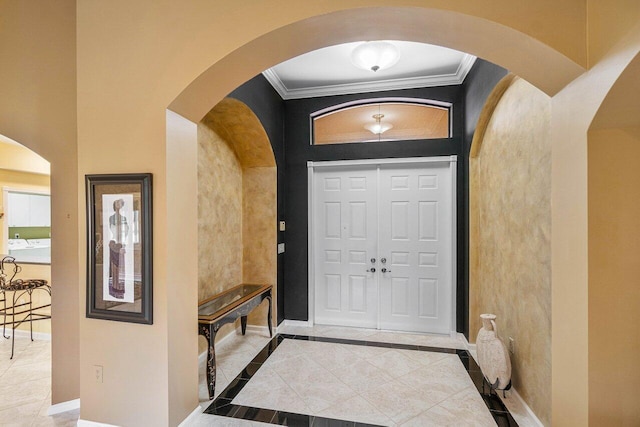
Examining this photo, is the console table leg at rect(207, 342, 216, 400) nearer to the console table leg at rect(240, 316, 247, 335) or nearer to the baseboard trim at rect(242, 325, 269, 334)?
the console table leg at rect(240, 316, 247, 335)

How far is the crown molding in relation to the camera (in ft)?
11.6

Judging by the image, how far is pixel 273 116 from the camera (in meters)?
3.81

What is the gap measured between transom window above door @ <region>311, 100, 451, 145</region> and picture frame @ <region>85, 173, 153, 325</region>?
263cm

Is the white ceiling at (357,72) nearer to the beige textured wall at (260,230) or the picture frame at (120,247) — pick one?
the beige textured wall at (260,230)

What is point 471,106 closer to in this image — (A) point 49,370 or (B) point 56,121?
(B) point 56,121

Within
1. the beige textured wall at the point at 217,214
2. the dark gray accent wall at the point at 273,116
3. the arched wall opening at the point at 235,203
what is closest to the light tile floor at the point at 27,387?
the arched wall opening at the point at 235,203

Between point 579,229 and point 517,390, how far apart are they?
64.9 inches

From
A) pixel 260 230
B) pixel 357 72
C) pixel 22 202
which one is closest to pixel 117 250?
pixel 260 230

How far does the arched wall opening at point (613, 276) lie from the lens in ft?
4.62

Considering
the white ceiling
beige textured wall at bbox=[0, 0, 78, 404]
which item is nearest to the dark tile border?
beige textured wall at bbox=[0, 0, 78, 404]

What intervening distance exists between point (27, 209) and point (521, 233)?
781 cm

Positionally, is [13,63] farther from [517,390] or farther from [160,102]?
[517,390]

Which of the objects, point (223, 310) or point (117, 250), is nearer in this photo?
point (117, 250)

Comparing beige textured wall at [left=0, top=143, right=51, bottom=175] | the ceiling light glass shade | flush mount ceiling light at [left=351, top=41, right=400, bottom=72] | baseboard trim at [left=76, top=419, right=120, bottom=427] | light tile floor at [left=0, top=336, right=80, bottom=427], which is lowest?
light tile floor at [left=0, top=336, right=80, bottom=427]
